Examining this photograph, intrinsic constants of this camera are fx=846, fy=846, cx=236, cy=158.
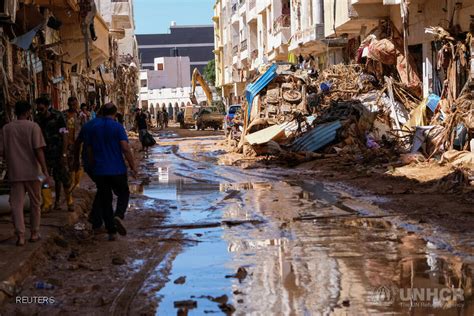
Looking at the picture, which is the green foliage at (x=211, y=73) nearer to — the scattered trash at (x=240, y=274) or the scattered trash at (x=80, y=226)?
the scattered trash at (x=80, y=226)

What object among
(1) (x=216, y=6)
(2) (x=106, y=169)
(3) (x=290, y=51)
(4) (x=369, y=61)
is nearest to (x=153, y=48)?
(1) (x=216, y=6)

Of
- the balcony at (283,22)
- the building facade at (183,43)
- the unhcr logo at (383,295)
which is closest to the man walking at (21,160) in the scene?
the unhcr logo at (383,295)

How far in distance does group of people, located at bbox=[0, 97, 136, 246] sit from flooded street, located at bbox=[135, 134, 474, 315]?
43.1 inches

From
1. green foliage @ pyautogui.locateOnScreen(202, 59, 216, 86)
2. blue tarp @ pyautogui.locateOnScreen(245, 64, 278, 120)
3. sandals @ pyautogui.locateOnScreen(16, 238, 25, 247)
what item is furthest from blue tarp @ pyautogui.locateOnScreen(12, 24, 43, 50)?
green foliage @ pyautogui.locateOnScreen(202, 59, 216, 86)

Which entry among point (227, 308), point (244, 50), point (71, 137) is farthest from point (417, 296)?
point (244, 50)

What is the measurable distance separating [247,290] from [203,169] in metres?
15.7

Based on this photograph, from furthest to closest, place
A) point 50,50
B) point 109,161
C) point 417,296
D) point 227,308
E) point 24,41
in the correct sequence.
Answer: point 50,50
point 24,41
point 109,161
point 417,296
point 227,308

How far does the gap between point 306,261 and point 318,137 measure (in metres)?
15.5

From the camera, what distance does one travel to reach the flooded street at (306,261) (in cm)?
689

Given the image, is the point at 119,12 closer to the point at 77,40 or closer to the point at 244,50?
the point at 244,50

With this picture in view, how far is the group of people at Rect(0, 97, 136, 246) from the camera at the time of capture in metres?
9.55

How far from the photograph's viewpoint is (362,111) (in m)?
24.3

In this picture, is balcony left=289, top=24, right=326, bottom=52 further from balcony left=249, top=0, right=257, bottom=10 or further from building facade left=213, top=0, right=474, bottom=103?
balcony left=249, top=0, right=257, bottom=10

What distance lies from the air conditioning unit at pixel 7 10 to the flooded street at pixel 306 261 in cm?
420
